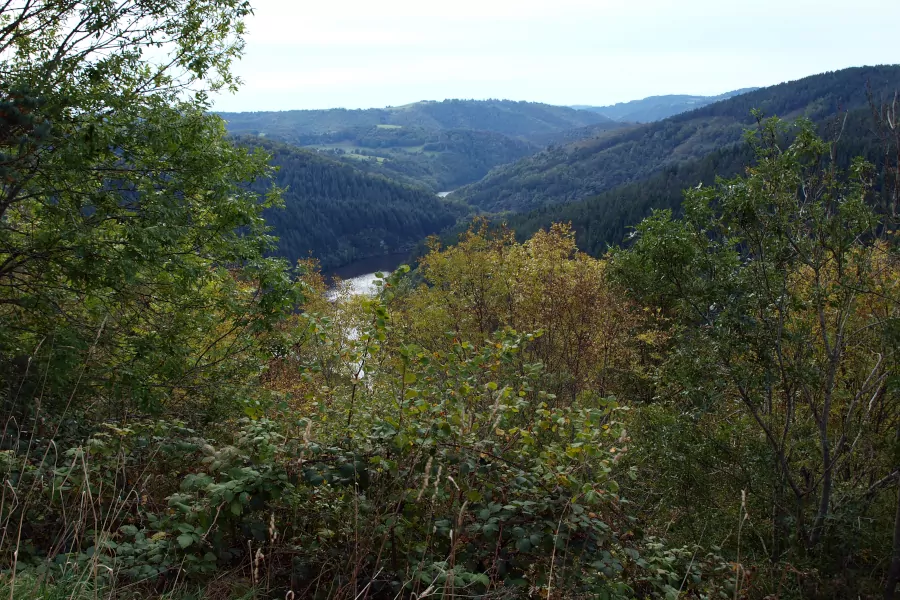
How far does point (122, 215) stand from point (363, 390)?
19.2ft

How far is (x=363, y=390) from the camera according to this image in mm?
5082

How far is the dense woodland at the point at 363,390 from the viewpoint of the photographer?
3.60 meters

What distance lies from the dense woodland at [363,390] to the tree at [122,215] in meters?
0.05

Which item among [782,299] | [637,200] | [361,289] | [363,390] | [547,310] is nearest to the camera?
[363,390]

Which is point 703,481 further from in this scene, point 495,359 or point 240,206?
point 240,206

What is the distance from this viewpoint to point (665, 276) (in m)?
9.33

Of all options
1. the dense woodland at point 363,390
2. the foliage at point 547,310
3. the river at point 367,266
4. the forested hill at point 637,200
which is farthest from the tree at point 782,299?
the river at point 367,266

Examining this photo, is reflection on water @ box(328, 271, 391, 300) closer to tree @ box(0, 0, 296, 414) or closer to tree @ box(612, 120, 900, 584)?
tree @ box(0, 0, 296, 414)

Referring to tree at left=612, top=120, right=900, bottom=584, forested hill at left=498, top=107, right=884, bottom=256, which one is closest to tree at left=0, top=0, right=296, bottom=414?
tree at left=612, top=120, right=900, bottom=584

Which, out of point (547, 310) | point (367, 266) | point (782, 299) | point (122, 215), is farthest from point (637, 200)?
point (122, 215)

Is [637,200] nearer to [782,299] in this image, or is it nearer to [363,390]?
[782,299]

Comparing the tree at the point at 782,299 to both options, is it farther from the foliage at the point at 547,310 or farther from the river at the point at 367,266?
the river at the point at 367,266

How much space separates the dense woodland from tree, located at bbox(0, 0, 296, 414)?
5 centimetres

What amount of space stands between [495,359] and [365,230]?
198846mm
